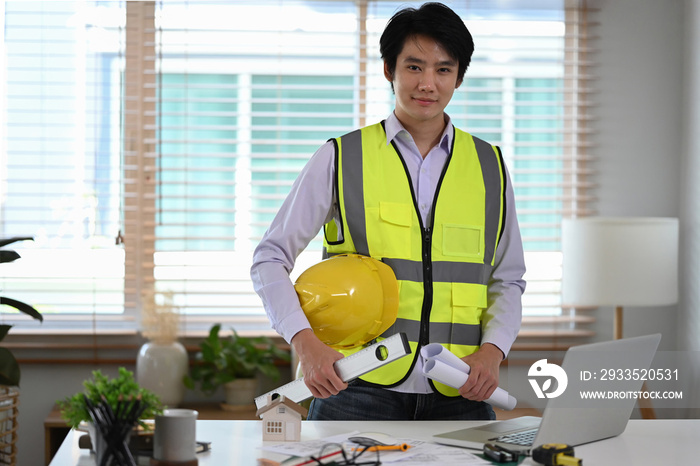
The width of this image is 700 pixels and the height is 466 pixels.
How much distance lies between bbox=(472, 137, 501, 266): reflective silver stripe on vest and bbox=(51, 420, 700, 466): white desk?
0.46 m

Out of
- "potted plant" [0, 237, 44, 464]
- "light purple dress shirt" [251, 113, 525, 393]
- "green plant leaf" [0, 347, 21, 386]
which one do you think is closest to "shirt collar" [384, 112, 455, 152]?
"light purple dress shirt" [251, 113, 525, 393]

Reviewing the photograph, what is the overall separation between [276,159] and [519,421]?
2352mm

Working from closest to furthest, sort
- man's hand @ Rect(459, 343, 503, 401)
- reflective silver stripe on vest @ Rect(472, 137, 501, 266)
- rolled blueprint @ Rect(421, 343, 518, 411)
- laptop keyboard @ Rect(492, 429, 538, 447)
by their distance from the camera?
Result: laptop keyboard @ Rect(492, 429, 538, 447) → rolled blueprint @ Rect(421, 343, 518, 411) → man's hand @ Rect(459, 343, 503, 401) → reflective silver stripe on vest @ Rect(472, 137, 501, 266)

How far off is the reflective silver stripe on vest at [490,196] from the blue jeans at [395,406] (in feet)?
1.19

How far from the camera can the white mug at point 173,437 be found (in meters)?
1.30

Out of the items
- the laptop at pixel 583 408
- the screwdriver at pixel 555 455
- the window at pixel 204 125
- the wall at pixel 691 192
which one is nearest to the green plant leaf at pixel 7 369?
the window at pixel 204 125

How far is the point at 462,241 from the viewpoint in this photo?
1866mm

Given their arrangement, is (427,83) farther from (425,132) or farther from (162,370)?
(162,370)

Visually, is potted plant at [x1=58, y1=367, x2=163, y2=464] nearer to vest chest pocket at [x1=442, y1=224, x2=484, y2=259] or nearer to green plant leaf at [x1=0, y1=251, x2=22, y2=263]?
vest chest pocket at [x1=442, y1=224, x2=484, y2=259]

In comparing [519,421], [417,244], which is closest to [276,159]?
[417,244]

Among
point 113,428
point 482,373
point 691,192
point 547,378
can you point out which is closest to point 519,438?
point 547,378

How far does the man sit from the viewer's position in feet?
5.95

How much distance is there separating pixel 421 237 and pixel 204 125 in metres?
2.11

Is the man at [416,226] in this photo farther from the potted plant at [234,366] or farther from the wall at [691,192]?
the wall at [691,192]
